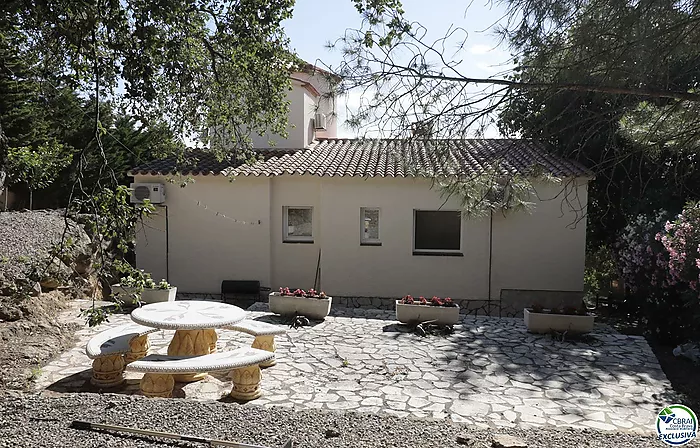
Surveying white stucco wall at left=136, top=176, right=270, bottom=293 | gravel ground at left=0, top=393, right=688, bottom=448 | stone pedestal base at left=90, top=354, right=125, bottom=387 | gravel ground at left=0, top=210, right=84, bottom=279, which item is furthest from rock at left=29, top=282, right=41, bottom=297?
gravel ground at left=0, top=393, right=688, bottom=448

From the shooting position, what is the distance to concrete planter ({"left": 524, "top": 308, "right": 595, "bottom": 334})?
1051 cm

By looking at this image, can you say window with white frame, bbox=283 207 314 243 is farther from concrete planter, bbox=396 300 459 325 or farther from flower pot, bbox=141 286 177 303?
concrete planter, bbox=396 300 459 325

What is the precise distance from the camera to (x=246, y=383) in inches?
266

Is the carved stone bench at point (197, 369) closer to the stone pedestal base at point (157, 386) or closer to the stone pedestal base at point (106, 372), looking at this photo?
the stone pedestal base at point (157, 386)

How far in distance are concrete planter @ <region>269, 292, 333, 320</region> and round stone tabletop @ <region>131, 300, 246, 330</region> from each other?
10.3ft

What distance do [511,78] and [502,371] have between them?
17.0 feet

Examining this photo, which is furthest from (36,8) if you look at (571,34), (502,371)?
(502,371)

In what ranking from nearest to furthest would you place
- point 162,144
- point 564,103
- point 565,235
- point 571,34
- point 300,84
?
point 571,34 → point 564,103 → point 162,144 → point 565,235 → point 300,84

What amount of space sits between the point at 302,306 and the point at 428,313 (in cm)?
288

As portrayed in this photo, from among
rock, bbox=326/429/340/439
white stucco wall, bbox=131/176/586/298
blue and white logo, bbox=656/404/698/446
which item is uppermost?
white stucco wall, bbox=131/176/586/298

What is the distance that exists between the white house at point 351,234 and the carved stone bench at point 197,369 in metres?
7.35

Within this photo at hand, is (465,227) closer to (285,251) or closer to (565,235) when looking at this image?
(565,235)

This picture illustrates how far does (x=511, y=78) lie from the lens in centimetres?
498

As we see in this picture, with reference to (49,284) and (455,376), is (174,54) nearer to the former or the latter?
(455,376)
